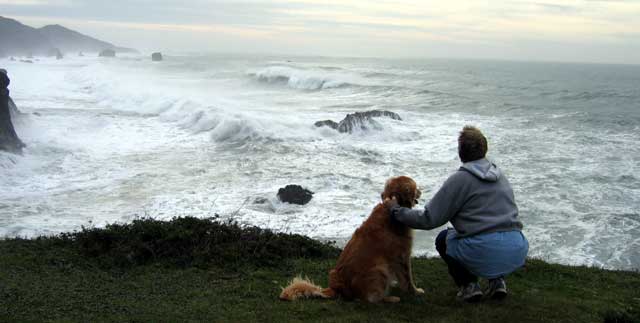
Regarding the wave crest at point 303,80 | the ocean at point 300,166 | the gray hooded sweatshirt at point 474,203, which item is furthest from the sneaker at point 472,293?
the wave crest at point 303,80

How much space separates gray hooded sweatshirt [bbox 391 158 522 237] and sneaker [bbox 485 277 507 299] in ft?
2.44

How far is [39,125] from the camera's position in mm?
24797

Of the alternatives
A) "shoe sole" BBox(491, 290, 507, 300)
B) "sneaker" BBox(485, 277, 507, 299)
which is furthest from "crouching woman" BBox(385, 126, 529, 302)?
"shoe sole" BBox(491, 290, 507, 300)

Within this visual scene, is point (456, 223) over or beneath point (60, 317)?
over

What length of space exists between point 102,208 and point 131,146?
851 cm

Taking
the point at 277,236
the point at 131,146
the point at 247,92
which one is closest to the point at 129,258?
the point at 277,236

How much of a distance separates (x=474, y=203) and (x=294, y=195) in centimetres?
912

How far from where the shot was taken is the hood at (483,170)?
4.90m

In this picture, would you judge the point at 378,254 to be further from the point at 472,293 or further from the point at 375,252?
the point at 472,293

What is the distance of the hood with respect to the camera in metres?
4.90

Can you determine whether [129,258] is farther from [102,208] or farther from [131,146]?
[131,146]

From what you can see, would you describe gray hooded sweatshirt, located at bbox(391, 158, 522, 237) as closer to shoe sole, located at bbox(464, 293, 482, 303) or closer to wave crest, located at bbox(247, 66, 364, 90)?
shoe sole, located at bbox(464, 293, 482, 303)

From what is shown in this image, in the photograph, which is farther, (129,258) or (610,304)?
(129,258)

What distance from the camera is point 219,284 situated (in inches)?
257
